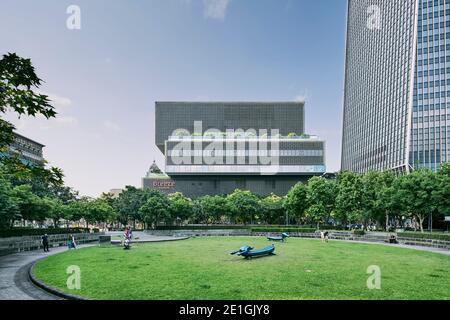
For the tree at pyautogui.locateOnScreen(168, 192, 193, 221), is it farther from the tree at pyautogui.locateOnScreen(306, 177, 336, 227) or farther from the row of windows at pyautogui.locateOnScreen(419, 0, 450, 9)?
the row of windows at pyautogui.locateOnScreen(419, 0, 450, 9)

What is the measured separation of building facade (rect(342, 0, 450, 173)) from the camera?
Answer: 10162 centimetres

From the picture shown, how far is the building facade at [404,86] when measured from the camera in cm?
10162

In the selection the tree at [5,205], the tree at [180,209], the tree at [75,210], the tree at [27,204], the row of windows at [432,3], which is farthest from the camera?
the row of windows at [432,3]

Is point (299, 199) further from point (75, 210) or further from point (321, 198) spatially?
point (75, 210)

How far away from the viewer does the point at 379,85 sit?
126375mm

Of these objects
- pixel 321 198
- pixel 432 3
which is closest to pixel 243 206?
pixel 321 198

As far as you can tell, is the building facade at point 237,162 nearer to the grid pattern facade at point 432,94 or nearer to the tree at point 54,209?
the grid pattern facade at point 432,94

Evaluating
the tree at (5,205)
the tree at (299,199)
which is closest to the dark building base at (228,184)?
the tree at (299,199)

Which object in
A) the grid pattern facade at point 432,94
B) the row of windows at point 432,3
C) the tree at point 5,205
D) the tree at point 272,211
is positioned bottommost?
the tree at point 272,211

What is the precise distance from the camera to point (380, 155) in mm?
120062

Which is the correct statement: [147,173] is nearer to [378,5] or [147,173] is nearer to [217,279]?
[378,5]

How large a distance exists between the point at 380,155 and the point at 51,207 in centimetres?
10442

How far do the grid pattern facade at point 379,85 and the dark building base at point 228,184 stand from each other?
30776 mm
